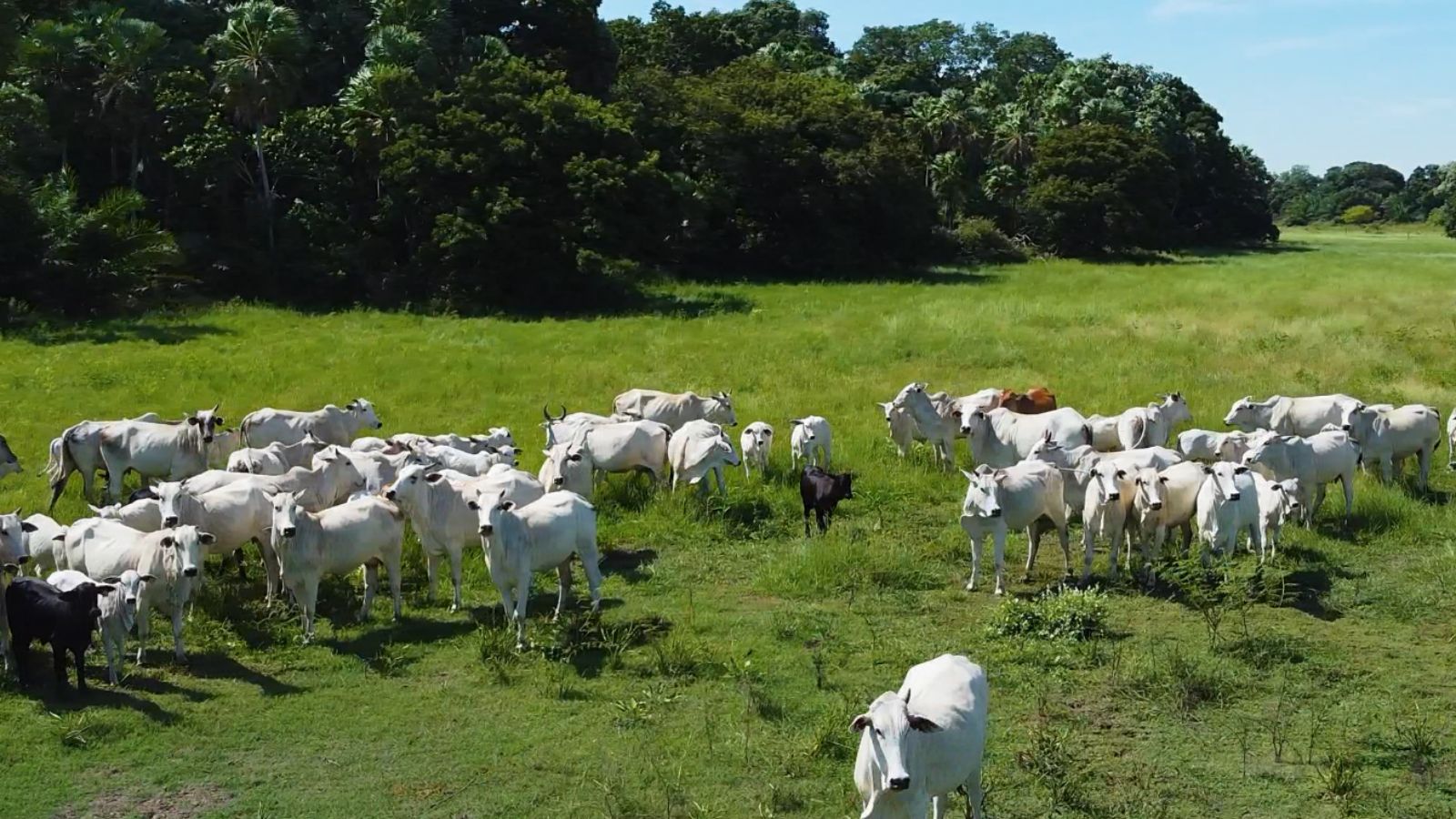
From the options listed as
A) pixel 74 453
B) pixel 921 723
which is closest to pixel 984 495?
pixel 921 723

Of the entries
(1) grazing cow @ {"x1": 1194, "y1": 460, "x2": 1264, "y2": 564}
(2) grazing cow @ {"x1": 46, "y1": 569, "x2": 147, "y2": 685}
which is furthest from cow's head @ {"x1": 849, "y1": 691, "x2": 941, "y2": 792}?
(1) grazing cow @ {"x1": 1194, "y1": 460, "x2": 1264, "y2": 564}

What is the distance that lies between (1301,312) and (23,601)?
3489cm

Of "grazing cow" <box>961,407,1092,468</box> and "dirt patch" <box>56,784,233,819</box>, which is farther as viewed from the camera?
"grazing cow" <box>961,407,1092,468</box>

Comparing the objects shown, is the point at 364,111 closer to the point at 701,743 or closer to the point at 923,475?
the point at 923,475

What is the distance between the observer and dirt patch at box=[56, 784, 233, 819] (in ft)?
30.0

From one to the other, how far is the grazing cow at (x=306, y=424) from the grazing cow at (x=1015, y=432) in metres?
9.54

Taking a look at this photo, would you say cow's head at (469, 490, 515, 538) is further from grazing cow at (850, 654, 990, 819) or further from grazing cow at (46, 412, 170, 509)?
grazing cow at (46, 412, 170, 509)

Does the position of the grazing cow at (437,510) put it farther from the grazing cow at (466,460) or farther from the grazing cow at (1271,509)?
the grazing cow at (1271,509)

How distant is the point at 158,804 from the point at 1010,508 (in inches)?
354

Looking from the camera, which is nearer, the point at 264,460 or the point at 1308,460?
the point at 264,460

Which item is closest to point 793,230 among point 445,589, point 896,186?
point 896,186

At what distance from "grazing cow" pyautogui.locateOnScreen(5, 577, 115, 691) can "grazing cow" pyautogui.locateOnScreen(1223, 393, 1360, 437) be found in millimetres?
15920

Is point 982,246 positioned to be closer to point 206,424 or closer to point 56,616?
point 206,424

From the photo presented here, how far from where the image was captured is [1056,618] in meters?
12.6
